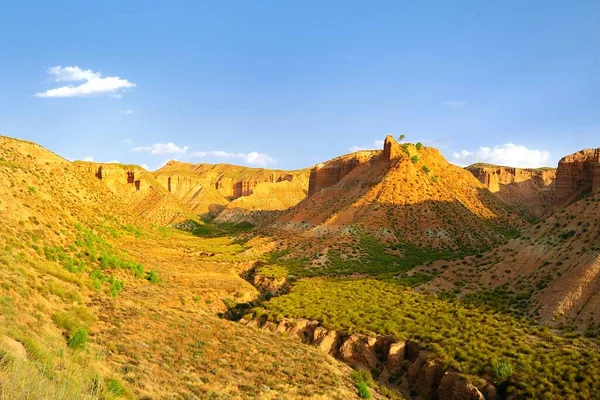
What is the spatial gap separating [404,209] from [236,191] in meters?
123

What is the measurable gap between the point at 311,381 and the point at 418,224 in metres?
43.6

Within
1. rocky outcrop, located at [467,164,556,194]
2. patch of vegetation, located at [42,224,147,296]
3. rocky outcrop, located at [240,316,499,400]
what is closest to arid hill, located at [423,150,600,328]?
rocky outcrop, located at [240,316,499,400]

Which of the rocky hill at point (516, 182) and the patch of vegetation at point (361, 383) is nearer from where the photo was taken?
the patch of vegetation at point (361, 383)

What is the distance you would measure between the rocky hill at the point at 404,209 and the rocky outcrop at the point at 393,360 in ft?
81.5

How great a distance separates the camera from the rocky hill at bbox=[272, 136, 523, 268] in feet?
178

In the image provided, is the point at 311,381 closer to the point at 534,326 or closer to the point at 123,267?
the point at 534,326

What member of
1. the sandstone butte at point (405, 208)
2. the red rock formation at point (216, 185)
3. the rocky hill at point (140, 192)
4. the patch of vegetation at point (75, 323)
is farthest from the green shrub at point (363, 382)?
the red rock formation at point (216, 185)

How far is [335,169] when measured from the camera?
3423 inches

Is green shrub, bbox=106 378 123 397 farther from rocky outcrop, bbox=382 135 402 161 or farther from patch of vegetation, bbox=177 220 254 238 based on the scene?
patch of vegetation, bbox=177 220 254 238

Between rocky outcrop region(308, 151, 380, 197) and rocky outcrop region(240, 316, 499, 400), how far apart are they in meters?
58.2

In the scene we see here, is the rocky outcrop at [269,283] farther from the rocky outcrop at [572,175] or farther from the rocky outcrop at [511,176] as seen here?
the rocky outcrop at [511,176]

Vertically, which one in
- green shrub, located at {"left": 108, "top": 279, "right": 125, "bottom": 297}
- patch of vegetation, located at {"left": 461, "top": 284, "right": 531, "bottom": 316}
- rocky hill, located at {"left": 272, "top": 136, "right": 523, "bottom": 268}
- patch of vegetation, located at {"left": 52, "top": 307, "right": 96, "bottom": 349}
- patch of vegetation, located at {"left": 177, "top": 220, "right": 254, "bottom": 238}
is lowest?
patch of vegetation, located at {"left": 177, "top": 220, "right": 254, "bottom": 238}

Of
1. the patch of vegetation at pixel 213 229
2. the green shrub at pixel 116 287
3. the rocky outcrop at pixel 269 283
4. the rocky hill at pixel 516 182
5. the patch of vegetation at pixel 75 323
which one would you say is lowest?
the rocky outcrop at pixel 269 283

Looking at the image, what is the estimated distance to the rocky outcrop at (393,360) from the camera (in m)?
16.9
